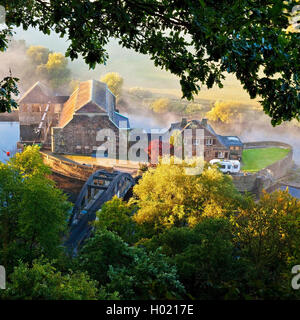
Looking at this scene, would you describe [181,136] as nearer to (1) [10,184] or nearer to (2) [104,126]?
(2) [104,126]

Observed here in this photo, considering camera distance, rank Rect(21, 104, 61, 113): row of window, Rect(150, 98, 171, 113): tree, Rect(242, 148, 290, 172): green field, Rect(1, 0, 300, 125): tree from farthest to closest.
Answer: Rect(150, 98, 171, 113): tree < Rect(21, 104, 61, 113): row of window < Rect(242, 148, 290, 172): green field < Rect(1, 0, 300, 125): tree

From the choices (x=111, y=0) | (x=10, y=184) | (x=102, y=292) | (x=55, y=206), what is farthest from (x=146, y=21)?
(x=10, y=184)

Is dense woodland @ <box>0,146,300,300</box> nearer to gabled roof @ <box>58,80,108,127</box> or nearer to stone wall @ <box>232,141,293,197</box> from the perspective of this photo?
stone wall @ <box>232,141,293,197</box>

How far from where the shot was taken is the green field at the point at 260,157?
43.9m

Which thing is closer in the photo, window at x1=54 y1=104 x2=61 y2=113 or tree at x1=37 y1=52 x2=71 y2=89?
window at x1=54 y1=104 x2=61 y2=113

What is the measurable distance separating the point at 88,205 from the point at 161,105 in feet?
175

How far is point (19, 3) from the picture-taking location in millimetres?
6934

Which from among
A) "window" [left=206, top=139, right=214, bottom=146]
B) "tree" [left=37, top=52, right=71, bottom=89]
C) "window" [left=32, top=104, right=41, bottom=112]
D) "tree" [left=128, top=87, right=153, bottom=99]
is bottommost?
"window" [left=206, top=139, right=214, bottom=146]

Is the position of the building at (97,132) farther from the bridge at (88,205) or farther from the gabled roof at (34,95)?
the bridge at (88,205)

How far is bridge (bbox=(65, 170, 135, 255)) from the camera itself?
21.4 meters

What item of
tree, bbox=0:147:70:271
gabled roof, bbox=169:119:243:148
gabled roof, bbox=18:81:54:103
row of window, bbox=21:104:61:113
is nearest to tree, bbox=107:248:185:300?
tree, bbox=0:147:70:271

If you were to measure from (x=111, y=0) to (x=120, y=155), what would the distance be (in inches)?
1423

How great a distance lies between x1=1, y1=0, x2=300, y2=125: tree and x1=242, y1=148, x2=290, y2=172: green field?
124 ft

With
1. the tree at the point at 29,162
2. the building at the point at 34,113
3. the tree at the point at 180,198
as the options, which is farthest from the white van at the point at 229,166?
the building at the point at 34,113
